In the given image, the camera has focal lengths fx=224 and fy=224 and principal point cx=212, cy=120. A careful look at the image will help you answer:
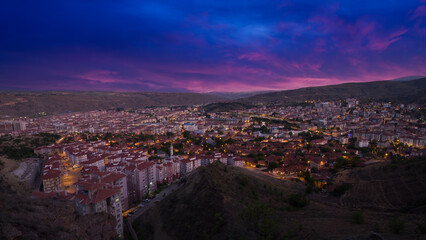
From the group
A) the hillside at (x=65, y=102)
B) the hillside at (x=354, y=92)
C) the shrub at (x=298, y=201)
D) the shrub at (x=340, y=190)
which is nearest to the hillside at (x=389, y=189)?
the shrub at (x=340, y=190)

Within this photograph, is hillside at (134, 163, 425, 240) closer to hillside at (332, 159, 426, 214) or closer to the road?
the road

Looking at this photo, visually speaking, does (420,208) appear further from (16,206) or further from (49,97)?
(49,97)

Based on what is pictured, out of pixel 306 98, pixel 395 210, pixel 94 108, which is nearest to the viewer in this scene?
pixel 395 210

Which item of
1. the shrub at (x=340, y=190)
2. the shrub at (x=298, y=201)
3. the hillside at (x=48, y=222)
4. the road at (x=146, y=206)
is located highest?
the hillside at (x=48, y=222)

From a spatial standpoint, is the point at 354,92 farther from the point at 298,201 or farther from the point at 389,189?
the point at 298,201

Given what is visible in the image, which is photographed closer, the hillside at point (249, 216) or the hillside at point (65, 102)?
the hillside at point (249, 216)

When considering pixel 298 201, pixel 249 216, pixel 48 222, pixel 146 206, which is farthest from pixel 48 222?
pixel 298 201

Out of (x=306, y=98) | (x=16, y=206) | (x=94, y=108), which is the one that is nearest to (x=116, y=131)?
(x=16, y=206)

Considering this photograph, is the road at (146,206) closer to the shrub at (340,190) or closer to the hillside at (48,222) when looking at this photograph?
the hillside at (48,222)

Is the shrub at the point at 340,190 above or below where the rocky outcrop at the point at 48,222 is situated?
below
